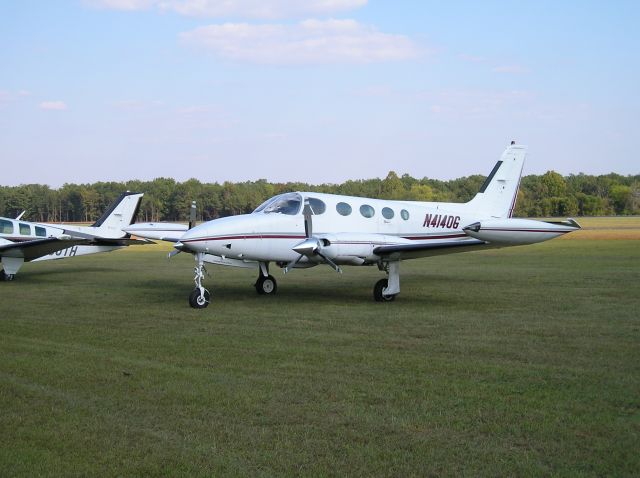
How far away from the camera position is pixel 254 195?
261 feet

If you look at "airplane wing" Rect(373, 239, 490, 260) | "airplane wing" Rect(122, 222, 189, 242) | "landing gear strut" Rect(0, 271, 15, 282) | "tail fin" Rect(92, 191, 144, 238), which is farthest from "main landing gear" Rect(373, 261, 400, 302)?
"tail fin" Rect(92, 191, 144, 238)

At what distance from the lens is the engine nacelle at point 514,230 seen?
14.5 m

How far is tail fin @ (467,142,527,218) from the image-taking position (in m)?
20.1

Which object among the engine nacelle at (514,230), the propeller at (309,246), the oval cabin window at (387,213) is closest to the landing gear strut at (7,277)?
the propeller at (309,246)

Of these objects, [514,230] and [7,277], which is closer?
[514,230]

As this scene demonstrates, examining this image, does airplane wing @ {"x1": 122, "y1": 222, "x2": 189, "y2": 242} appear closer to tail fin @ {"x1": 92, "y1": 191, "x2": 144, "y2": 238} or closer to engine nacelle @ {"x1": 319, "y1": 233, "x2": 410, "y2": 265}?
tail fin @ {"x1": 92, "y1": 191, "x2": 144, "y2": 238}

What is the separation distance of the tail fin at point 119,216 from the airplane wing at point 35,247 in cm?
400

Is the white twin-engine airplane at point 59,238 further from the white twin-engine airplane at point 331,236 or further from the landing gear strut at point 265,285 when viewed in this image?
the white twin-engine airplane at point 331,236

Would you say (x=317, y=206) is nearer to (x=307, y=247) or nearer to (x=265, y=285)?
(x=307, y=247)

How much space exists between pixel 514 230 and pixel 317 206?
4567mm

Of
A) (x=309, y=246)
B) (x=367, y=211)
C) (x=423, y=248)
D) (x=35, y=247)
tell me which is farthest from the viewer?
(x=35, y=247)

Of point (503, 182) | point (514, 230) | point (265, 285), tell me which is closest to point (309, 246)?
point (265, 285)

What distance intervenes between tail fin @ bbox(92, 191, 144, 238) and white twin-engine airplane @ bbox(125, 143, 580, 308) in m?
10.6

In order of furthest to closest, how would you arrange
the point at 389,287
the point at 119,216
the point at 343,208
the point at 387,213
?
1. the point at 119,216
2. the point at 387,213
3. the point at 343,208
4. the point at 389,287
